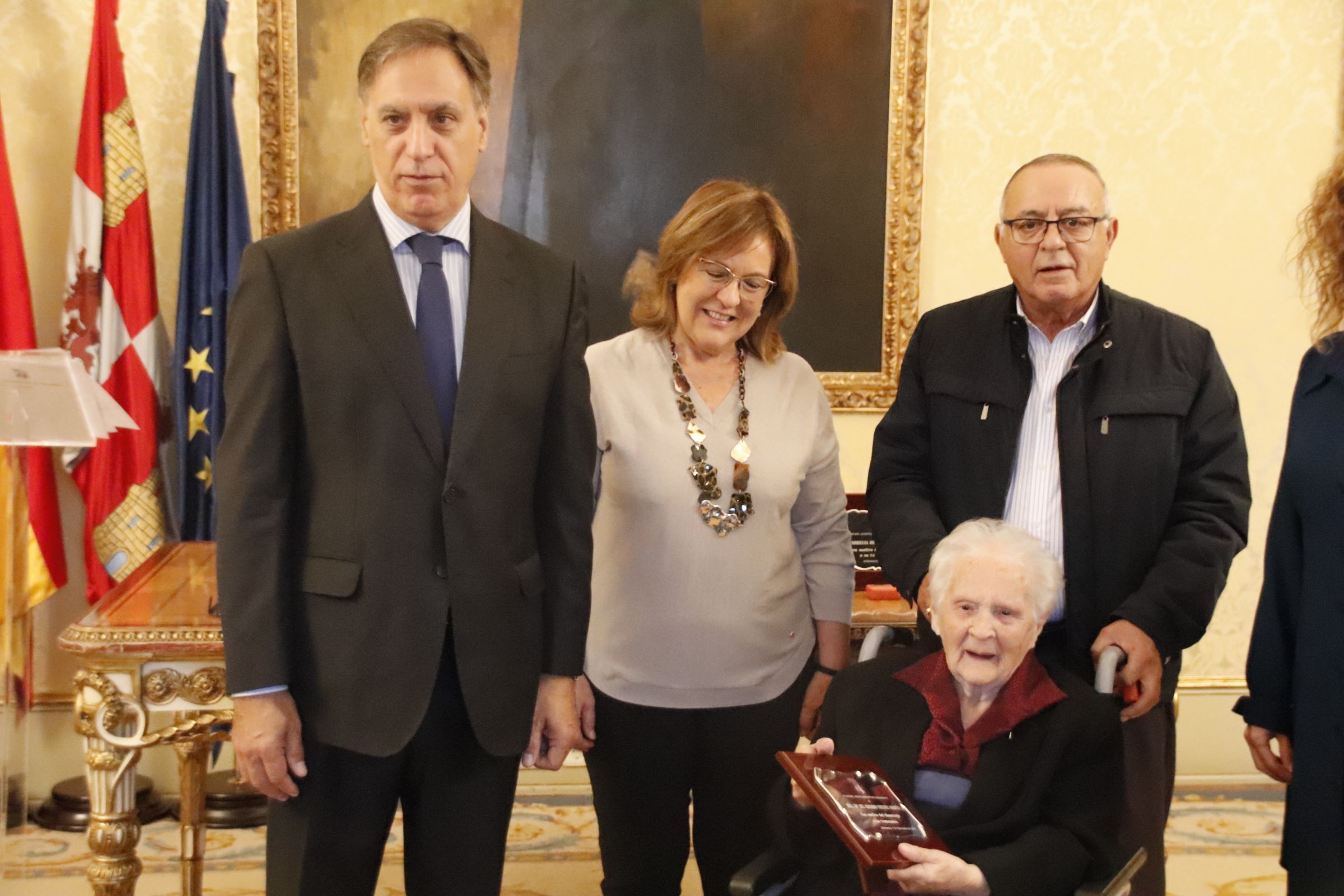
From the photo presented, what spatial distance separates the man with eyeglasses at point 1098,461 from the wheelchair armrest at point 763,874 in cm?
57

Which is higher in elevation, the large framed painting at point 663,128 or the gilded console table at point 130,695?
the large framed painting at point 663,128

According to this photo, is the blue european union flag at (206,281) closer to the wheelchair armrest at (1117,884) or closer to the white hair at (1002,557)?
the white hair at (1002,557)

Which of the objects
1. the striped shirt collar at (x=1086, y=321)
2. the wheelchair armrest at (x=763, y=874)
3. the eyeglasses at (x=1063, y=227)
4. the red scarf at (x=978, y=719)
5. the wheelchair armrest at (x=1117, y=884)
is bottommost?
the wheelchair armrest at (x=763, y=874)

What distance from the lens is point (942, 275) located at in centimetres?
436

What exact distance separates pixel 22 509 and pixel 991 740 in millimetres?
2927

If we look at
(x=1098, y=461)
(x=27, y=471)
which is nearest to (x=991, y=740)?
(x=1098, y=461)

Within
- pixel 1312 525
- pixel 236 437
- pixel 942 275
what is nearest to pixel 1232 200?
pixel 942 275

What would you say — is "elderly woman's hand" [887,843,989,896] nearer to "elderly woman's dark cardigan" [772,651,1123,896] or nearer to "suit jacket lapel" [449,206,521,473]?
"elderly woman's dark cardigan" [772,651,1123,896]

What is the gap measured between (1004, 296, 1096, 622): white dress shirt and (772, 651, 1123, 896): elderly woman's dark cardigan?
332mm

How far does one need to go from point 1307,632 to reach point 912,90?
2.64 meters

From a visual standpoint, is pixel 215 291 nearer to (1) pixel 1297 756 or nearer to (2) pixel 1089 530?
(2) pixel 1089 530

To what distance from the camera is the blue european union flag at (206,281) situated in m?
3.80

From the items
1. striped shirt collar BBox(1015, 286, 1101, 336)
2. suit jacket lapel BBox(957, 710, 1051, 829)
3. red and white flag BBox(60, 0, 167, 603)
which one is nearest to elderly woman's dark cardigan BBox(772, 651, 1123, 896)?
suit jacket lapel BBox(957, 710, 1051, 829)

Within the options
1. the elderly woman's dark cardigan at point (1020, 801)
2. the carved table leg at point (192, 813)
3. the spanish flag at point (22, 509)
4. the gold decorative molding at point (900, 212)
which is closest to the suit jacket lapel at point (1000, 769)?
the elderly woman's dark cardigan at point (1020, 801)
